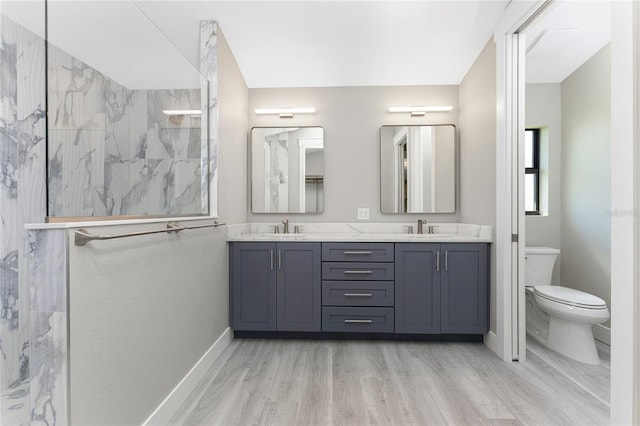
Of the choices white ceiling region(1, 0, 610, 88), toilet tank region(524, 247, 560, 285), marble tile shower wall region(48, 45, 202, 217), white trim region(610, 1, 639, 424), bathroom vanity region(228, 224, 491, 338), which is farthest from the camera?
toilet tank region(524, 247, 560, 285)

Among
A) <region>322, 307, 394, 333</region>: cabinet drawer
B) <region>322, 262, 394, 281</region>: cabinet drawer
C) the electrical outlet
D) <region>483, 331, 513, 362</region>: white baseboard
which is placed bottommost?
<region>483, 331, 513, 362</region>: white baseboard

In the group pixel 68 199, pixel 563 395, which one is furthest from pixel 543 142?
pixel 68 199

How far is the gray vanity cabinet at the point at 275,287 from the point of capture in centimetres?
239

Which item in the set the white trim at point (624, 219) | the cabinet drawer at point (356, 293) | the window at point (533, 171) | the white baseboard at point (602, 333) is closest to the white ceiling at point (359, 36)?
the window at point (533, 171)

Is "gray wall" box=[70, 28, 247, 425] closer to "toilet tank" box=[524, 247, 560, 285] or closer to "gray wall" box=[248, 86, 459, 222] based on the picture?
"gray wall" box=[248, 86, 459, 222]

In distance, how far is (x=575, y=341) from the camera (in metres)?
2.07

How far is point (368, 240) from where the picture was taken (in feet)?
7.80

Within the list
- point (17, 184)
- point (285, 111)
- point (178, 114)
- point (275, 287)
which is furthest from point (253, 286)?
point (285, 111)

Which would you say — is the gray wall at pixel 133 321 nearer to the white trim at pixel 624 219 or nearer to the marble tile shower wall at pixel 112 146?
the marble tile shower wall at pixel 112 146

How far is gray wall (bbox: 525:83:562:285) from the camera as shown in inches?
108

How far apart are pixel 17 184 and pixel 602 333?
3.66 metres

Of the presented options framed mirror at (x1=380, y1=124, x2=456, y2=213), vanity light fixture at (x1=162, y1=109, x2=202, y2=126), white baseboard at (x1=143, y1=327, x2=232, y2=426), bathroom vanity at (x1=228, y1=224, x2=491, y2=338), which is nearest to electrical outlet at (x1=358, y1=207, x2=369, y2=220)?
framed mirror at (x1=380, y1=124, x2=456, y2=213)

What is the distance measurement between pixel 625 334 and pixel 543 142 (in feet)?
7.42

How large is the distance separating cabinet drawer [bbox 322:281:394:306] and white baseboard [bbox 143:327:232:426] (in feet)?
2.84
